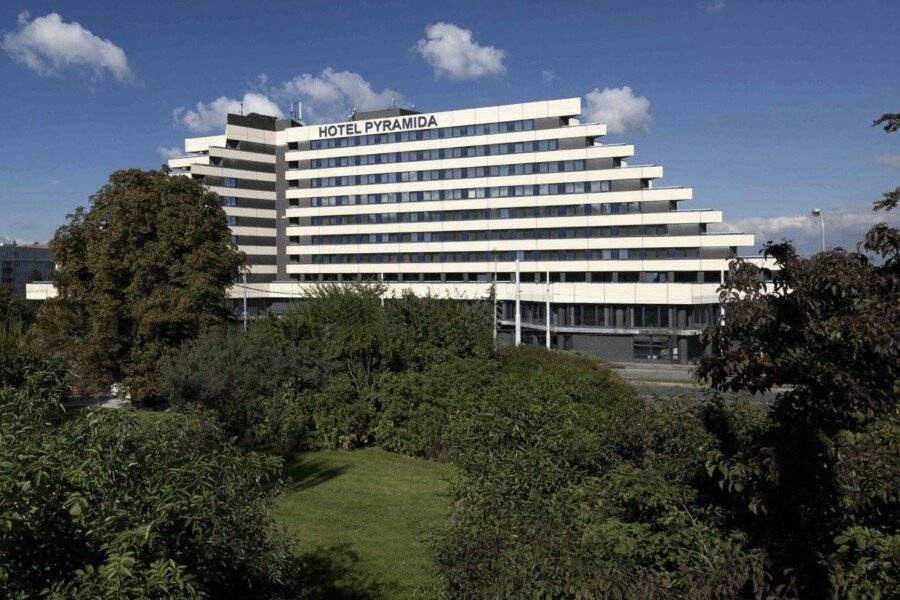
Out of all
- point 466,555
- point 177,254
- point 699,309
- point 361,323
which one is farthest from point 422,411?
point 699,309

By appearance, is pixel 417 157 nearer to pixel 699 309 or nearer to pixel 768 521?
pixel 699 309

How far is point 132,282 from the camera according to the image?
3147cm

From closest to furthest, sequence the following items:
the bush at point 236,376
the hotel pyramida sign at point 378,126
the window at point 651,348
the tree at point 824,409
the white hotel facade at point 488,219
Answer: the tree at point 824,409 → the bush at point 236,376 → the window at point 651,348 → the white hotel facade at point 488,219 → the hotel pyramida sign at point 378,126

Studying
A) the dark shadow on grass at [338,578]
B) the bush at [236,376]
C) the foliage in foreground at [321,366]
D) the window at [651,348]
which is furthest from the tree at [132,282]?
the window at [651,348]

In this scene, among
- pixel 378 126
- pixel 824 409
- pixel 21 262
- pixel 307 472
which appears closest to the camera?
pixel 824 409

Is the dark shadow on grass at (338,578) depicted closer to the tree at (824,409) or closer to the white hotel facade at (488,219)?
the tree at (824,409)

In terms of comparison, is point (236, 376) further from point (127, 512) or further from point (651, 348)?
point (651, 348)

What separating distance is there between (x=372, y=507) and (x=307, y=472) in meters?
4.94

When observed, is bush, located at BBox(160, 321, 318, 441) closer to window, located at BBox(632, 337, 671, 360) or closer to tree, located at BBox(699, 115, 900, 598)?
tree, located at BBox(699, 115, 900, 598)

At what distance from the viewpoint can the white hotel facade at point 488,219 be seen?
213 feet

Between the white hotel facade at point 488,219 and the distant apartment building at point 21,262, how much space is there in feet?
268

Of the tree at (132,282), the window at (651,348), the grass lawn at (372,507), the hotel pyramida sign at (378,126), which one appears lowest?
the grass lawn at (372,507)

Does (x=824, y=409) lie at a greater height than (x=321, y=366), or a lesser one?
greater

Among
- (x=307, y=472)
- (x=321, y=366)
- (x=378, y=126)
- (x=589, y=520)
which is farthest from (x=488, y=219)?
(x=589, y=520)
